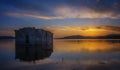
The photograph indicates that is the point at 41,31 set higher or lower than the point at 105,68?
higher

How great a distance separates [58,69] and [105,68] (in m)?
4.31


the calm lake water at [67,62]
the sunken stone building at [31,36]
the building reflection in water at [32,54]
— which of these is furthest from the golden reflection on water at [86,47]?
the calm lake water at [67,62]

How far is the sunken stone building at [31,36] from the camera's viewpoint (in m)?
64.5

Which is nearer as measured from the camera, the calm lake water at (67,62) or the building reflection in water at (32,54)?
the calm lake water at (67,62)

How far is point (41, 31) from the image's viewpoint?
2581 inches

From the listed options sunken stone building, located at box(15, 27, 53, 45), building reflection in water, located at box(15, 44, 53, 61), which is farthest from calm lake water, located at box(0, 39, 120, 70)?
sunken stone building, located at box(15, 27, 53, 45)

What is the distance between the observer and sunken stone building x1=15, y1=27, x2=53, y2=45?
64500 mm

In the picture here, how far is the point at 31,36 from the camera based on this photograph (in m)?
64.9

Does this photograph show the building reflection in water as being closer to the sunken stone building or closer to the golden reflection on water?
the golden reflection on water

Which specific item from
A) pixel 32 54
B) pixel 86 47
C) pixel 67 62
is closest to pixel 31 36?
pixel 86 47

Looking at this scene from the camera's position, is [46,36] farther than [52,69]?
Yes

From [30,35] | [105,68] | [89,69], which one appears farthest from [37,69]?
[30,35]

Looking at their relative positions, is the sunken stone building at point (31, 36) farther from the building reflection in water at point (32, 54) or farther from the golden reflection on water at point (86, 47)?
the building reflection in water at point (32, 54)

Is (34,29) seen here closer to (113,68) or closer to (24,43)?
(24,43)
